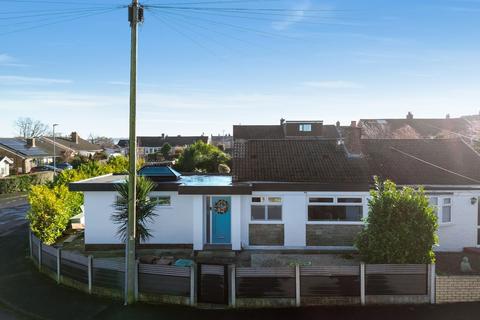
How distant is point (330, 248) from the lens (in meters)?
16.8

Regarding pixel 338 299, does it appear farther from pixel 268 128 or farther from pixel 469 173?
pixel 268 128

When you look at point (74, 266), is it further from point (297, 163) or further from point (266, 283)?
point (297, 163)

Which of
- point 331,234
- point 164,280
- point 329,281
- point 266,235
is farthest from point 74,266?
point 331,234

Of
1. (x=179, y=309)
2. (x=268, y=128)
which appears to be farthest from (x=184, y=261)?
(x=268, y=128)

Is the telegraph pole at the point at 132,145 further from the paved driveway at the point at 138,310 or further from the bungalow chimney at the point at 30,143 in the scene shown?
the bungalow chimney at the point at 30,143

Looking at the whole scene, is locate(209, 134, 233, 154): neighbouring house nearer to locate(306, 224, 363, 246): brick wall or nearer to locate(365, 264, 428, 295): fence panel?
locate(306, 224, 363, 246): brick wall

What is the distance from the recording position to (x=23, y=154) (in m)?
60.3

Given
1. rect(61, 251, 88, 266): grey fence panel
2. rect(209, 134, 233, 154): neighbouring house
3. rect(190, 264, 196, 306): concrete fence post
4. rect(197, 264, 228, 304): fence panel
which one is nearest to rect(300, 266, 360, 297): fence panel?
rect(197, 264, 228, 304): fence panel

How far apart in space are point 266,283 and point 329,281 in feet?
5.61

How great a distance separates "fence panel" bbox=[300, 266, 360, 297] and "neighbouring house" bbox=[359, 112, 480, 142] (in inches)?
2099

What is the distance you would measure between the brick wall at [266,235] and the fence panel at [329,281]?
558 centimetres

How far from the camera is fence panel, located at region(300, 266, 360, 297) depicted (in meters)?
11.3

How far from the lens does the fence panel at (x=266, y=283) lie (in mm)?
11188

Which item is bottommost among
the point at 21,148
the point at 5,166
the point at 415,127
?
the point at 5,166
